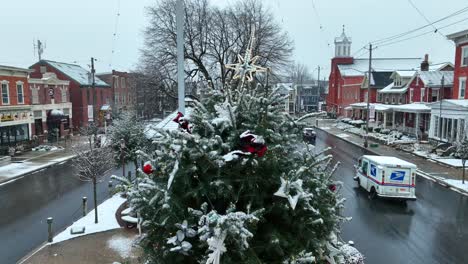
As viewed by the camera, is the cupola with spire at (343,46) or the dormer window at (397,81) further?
the cupola with spire at (343,46)

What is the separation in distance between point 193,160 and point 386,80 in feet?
189

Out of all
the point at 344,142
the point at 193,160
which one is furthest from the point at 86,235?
the point at 344,142

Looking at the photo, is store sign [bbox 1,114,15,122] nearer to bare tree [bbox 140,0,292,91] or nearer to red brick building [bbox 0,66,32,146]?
red brick building [bbox 0,66,32,146]

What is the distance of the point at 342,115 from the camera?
220 ft

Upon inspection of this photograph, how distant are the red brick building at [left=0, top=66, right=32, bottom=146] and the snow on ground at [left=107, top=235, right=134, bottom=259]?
80.2 ft

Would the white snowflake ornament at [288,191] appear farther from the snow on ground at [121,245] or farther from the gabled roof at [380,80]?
the gabled roof at [380,80]

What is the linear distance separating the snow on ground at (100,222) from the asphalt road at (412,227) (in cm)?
934

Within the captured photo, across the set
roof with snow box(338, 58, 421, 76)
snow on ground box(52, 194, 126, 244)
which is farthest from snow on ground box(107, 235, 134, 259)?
roof with snow box(338, 58, 421, 76)

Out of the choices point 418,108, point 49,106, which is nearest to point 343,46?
point 418,108

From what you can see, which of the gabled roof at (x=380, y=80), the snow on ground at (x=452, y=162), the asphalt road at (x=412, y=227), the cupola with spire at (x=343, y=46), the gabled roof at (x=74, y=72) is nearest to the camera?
the asphalt road at (x=412, y=227)

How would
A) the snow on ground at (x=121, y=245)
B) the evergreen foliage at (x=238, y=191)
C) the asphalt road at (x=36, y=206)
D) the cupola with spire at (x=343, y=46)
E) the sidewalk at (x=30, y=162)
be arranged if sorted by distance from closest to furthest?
the evergreen foliage at (x=238, y=191), the snow on ground at (x=121, y=245), the asphalt road at (x=36, y=206), the sidewalk at (x=30, y=162), the cupola with spire at (x=343, y=46)

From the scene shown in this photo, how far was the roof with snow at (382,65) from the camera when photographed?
66.1 m

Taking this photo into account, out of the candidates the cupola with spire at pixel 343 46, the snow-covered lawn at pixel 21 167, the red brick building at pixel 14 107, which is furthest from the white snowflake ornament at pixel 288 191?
the cupola with spire at pixel 343 46

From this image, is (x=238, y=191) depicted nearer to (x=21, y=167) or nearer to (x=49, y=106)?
(x=21, y=167)
